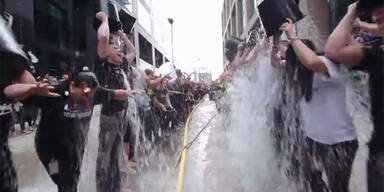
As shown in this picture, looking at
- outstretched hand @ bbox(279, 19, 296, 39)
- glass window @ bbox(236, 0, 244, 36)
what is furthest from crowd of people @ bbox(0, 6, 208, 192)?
glass window @ bbox(236, 0, 244, 36)

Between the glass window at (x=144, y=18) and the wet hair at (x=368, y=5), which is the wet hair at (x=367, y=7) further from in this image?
the glass window at (x=144, y=18)

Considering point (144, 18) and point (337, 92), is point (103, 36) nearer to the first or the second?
point (337, 92)

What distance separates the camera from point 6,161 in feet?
10.1

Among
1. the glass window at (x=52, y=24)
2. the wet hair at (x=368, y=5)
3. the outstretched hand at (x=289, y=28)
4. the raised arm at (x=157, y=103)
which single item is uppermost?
the glass window at (x=52, y=24)

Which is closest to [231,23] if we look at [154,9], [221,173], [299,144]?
[154,9]

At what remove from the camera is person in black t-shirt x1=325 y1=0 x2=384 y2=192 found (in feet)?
9.10

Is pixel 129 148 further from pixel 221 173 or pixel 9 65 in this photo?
pixel 9 65

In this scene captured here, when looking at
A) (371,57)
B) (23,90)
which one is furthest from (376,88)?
(23,90)

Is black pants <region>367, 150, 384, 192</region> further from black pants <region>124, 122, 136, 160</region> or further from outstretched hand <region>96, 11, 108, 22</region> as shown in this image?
black pants <region>124, 122, 136, 160</region>

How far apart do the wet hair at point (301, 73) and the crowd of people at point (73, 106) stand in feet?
4.94

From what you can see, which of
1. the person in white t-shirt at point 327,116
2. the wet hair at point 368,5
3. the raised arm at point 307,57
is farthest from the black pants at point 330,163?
the wet hair at point 368,5

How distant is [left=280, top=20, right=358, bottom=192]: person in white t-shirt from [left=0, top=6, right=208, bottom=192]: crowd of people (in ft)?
5.58

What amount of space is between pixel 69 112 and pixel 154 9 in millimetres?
4409

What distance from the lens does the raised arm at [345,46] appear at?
2902 millimetres
